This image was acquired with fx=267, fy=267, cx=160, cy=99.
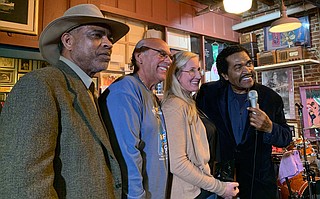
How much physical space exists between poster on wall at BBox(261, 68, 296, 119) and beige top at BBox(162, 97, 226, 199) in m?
3.80

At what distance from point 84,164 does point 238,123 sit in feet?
3.85

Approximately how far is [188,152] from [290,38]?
13.7 ft

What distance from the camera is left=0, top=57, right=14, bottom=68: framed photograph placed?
9.33ft

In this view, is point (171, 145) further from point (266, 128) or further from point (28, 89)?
point (28, 89)

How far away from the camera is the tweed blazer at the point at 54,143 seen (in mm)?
685

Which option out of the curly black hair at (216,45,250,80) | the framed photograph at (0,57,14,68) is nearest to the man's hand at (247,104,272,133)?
the curly black hair at (216,45,250,80)

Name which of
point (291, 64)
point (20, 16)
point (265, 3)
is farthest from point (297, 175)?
point (20, 16)

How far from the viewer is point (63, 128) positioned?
0.82 m

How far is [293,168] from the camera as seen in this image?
3.21 m

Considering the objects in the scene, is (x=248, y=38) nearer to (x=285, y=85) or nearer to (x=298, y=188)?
(x=285, y=85)

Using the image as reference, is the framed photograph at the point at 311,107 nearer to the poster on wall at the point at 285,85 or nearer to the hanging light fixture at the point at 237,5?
the poster on wall at the point at 285,85

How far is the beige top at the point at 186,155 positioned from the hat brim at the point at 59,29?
1.57 ft

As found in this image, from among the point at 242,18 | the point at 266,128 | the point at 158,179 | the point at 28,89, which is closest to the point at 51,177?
the point at 28,89

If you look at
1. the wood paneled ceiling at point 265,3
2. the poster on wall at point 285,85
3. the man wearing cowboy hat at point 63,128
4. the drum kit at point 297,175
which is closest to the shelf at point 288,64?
the poster on wall at point 285,85
